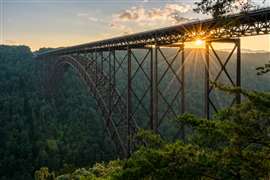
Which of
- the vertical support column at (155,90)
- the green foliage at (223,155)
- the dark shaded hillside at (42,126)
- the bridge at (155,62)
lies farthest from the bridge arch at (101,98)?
the green foliage at (223,155)

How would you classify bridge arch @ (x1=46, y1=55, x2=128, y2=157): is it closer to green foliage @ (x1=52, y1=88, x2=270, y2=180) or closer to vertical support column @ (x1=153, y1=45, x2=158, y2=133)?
vertical support column @ (x1=153, y1=45, x2=158, y2=133)

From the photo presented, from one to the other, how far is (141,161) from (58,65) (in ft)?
144

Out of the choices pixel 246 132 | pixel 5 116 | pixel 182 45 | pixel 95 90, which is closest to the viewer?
pixel 246 132

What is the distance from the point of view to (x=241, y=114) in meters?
9.42

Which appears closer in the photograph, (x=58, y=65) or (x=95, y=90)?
(x=95, y=90)

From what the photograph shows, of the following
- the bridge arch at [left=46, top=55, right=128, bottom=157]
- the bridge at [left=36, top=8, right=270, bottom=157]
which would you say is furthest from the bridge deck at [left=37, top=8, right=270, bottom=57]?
the bridge arch at [left=46, top=55, right=128, bottom=157]

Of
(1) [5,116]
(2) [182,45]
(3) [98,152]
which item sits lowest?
(3) [98,152]

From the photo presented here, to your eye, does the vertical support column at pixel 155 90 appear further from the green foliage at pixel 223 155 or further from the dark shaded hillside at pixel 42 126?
the dark shaded hillside at pixel 42 126

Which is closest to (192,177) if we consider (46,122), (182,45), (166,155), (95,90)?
(166,155)

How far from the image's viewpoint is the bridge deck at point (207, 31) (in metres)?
13.1

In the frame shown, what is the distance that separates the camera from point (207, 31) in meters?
15.9

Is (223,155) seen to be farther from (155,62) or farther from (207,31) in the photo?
(155,62)

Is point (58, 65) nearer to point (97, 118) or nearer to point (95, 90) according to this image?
point (97, 118)

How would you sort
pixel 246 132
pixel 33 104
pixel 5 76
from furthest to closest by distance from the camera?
pixel 5 76 < pixel 33 104 < pixel 246 132
